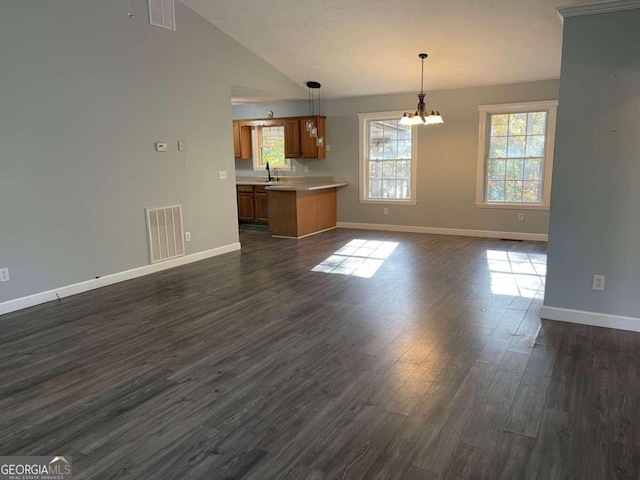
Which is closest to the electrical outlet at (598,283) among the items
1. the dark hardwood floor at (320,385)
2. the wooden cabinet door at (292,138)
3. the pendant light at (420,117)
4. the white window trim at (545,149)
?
the dark hardwood floor at (320,385)

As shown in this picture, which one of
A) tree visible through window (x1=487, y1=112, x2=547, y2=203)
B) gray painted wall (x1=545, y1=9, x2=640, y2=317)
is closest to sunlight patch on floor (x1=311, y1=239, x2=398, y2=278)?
tree visible through window (x1=487, y1=112, x2=547, y2=203)

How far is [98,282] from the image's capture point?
4.91 m

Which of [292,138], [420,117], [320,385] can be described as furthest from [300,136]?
[320,385]

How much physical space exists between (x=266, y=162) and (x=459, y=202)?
4237mm

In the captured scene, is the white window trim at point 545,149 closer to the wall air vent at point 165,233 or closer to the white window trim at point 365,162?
the white window trim at point 365,162

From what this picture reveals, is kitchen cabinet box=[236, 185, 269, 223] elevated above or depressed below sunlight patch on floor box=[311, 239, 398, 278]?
above

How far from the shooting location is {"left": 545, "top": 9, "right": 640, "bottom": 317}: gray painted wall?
333 centimetres

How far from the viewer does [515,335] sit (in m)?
3.44

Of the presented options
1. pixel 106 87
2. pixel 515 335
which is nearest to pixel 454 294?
pixel 515 335

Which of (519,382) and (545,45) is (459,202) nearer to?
(545,45)

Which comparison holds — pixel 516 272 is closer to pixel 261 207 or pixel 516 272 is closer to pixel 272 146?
pixel 261 207

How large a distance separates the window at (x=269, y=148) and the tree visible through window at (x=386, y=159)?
71.6 inches

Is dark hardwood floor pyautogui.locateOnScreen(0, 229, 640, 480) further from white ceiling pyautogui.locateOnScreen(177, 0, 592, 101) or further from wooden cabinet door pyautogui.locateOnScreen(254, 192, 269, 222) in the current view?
wooden cabinet door pyautogui.locateOnScreen(254, 192, 269, 222)

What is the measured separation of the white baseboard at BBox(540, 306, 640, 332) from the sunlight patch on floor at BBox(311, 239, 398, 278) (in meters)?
2.01
